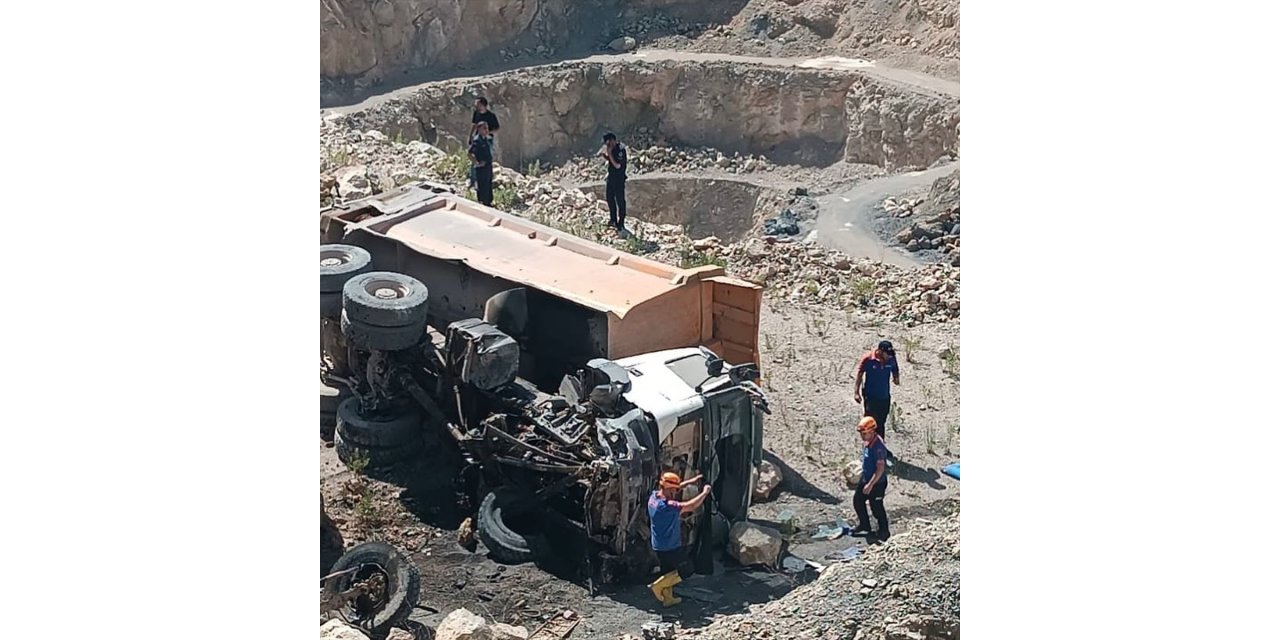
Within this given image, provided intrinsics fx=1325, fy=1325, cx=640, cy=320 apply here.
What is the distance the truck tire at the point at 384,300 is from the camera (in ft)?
34.8

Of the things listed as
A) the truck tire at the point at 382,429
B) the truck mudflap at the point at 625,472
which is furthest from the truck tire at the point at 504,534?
the truck tire at the point at 382,429

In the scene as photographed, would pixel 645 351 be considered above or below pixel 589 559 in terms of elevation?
above

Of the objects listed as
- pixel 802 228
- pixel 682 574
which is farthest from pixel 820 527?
pixel 802 228

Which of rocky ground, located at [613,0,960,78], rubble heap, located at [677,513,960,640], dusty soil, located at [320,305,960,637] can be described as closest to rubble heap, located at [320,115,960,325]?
dusty soil, located at [320,305,960,637]

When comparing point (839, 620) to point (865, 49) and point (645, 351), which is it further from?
point (865, 49)

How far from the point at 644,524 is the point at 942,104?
61.7 feet

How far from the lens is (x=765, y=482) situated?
1079 cm

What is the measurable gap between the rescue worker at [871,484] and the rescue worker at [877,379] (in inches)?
33.2

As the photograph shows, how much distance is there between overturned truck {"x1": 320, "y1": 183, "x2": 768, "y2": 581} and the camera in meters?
9.29

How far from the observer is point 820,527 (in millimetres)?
10336

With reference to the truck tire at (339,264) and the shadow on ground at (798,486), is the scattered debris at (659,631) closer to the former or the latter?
the shadow on ground at (798,486)

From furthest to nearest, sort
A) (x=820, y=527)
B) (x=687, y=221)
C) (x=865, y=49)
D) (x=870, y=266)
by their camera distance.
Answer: (x=865, y=49), (x=687, y=221), (x=870, y=266), (x=820, y=527)

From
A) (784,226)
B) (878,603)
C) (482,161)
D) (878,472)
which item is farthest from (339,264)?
(784,226)

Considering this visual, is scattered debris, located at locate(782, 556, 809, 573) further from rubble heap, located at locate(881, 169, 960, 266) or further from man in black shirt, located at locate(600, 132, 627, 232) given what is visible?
rubble heap, located at locate(881, 169, 960, 266)
